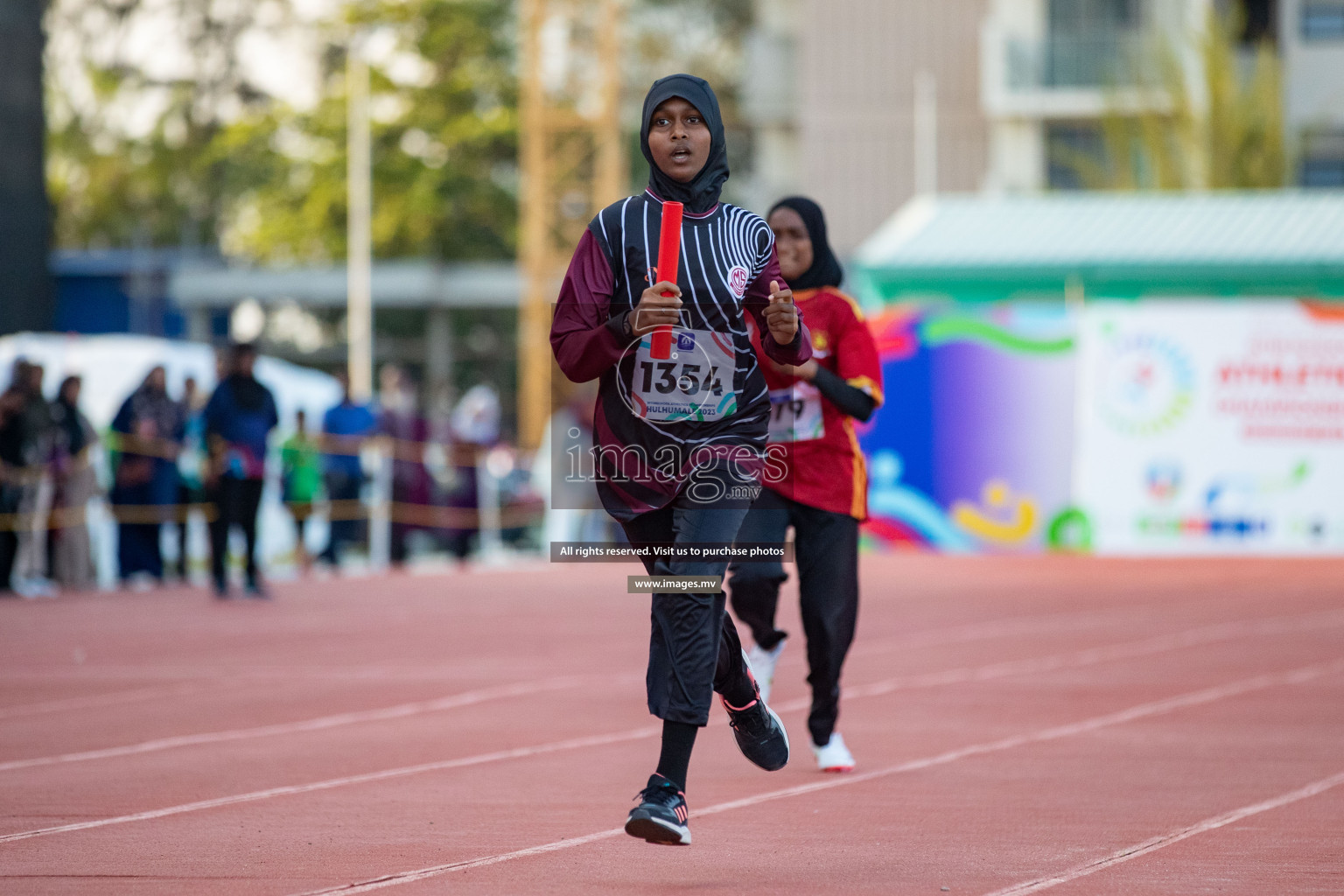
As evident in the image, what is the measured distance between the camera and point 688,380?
509 cm

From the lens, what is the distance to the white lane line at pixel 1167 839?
489 cm

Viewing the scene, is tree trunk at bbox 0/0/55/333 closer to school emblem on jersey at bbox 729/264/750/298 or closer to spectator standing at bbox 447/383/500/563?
spectator standing at bbox 447/383/500/563

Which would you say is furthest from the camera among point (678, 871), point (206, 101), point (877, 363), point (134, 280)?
point (206, 101)

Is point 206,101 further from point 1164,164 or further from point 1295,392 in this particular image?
point 1295,392

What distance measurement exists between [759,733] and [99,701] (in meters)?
4.99

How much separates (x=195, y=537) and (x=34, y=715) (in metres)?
11.9

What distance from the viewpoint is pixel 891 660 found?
36.3ft

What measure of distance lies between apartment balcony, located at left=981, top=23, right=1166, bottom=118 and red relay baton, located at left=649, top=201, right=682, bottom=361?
35751mm

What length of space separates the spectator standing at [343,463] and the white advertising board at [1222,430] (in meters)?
7.79

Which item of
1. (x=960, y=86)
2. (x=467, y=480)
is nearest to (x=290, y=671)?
(x=467, y=480)

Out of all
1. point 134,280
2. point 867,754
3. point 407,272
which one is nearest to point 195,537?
point 867,754

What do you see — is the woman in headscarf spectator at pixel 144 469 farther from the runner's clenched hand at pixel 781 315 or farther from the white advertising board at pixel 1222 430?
the runner's clenched hand at pixel 781 315

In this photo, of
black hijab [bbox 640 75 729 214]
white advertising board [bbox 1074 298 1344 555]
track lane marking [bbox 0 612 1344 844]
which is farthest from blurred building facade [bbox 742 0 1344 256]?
black hijab [bbox 640 75 729 214]

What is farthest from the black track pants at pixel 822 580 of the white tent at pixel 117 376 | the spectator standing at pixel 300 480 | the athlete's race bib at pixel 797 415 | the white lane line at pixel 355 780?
the spectator standing at pixel 300 480
